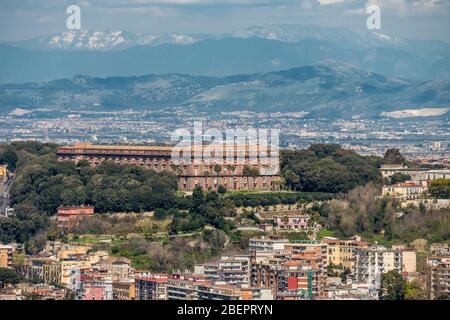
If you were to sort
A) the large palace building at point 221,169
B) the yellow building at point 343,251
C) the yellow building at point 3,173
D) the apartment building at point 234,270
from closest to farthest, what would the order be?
the apartment building at point 234,270
the yellow building at point 343,251
the large palace building at point 221,169
the yellow building at point 3,173

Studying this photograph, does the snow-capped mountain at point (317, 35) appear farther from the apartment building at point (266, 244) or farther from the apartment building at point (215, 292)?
the apartment building at point (215, 292)

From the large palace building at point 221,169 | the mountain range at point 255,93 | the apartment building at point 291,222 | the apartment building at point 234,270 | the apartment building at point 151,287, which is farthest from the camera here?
the mountain range at point 255,93

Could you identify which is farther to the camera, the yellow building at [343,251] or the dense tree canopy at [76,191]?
the dense tree canopy at [76,191]

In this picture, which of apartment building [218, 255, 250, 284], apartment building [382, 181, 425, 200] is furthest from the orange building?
apartment building [218, 255, 250, 284]

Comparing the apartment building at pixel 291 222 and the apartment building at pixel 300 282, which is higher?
the apartment building at pixel 291 222

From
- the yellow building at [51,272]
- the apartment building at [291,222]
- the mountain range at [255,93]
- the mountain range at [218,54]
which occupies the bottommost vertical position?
the yellow building at [51,272]

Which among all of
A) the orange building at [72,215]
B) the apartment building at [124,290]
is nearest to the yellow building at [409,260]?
the apartment building at [124,290]
